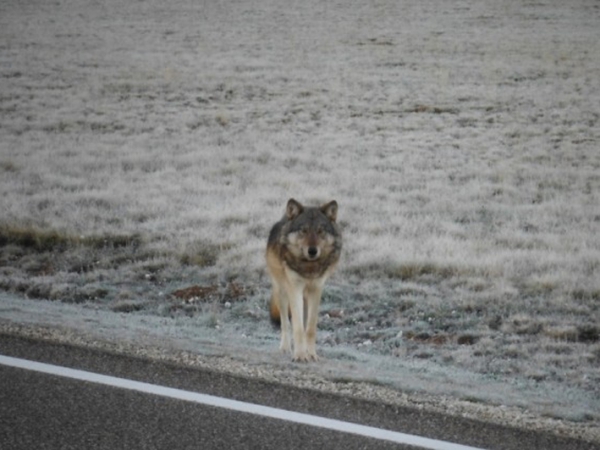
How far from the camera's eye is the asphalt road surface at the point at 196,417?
15.7ft

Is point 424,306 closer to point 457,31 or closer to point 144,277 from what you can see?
point 144,277

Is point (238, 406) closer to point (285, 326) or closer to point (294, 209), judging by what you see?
point (285, 326)

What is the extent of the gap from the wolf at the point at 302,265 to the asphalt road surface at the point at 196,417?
4.06ft

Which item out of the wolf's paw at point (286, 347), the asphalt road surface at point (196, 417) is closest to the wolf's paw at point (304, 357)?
the wolf's paw at point (286, 347)

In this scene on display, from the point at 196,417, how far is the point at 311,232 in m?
2.36

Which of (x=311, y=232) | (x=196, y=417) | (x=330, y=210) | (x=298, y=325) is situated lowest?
(x=196, y=417)

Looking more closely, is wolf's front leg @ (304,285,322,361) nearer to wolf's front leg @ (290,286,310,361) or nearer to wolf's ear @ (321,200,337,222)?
wolf's front leg @ (290,286,310,361)

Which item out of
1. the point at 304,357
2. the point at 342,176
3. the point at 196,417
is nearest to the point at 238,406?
the point at 196,417

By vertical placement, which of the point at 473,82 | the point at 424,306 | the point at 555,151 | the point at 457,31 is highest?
the point at 457,31

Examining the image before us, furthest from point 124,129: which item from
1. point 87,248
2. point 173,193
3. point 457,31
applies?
point 457,31

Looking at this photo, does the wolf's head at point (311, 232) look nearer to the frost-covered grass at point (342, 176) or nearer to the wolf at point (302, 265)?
the wolf at point (302, 265)

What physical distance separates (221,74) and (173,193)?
21190 millimetres

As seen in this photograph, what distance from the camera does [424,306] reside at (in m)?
9.82

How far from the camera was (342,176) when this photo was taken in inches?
773
